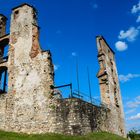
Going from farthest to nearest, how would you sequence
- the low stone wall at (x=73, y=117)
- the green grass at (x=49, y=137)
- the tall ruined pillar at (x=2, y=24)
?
1. the tall ruined pillar at (x=2, y=24)
2. the low stone wall at (x=73, y=117)
3. the green grass at (x=49, y=137)

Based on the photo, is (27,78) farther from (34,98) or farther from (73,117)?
(73,117)

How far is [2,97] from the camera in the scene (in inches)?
732

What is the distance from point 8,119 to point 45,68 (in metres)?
4.11

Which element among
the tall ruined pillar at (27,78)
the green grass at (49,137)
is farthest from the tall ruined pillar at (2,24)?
the green grass at (49,137)

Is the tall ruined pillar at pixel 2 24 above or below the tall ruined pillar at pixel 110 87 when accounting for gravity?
above

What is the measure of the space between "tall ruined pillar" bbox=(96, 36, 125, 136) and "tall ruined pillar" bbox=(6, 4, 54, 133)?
586 cm

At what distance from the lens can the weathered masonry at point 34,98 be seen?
16500 millimetres

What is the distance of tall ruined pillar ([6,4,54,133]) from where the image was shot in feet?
56.2

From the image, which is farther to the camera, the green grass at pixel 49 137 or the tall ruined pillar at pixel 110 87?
the tall ruined pillar at pixel 110 87

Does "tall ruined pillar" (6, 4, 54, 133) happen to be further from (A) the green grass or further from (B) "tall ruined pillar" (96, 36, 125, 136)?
(B) "tall ruined pillar" (96, 36, 125, 136)

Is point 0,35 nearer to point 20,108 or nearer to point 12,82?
point 12,82

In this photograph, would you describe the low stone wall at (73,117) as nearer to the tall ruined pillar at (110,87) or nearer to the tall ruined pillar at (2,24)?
the tall ruined pillar at (110,87)

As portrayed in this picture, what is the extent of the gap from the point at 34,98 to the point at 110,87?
7.55 metres

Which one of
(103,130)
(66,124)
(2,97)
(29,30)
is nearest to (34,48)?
(29,30)
